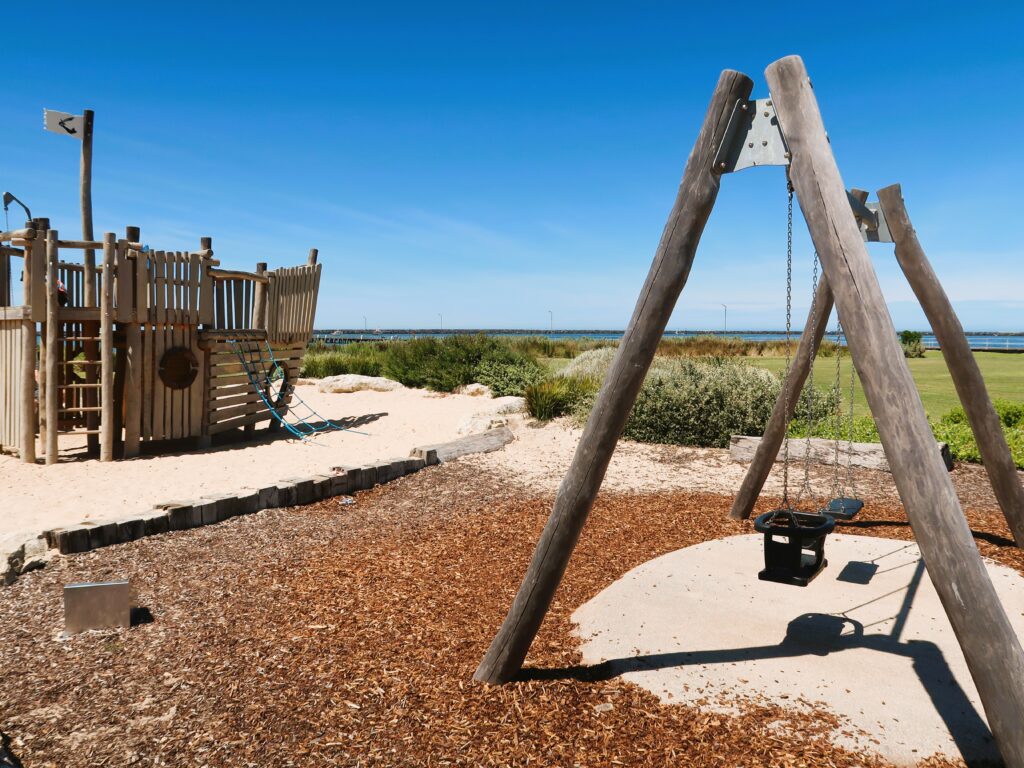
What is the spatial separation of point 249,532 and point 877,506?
6145mm

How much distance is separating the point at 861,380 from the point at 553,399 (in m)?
9.69

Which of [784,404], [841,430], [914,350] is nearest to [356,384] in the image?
[841,430]

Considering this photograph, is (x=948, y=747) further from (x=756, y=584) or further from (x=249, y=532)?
(x=249, y=532)

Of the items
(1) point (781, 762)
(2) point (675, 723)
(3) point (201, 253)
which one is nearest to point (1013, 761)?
(1) point (781, 762)

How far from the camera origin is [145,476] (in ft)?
26.8

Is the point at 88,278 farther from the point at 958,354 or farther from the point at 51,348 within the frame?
the point at 958,354

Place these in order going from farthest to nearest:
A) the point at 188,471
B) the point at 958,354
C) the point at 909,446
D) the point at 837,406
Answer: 1. the point at 188,471
2. the point at 837,406
3. the point at 958,354
4. the point at 909,446

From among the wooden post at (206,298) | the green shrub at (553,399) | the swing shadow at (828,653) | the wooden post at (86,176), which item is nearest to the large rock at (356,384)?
the green shrub at (553,399)

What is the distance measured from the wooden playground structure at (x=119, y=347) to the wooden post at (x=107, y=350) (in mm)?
13

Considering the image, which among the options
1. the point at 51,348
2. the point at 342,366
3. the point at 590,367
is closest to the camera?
the point at 51,348

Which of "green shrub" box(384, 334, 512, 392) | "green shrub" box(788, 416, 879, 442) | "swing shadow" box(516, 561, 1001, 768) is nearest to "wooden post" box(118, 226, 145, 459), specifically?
"swing shadow" box(516, 561, 1001, 768)

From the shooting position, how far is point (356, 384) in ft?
58.1

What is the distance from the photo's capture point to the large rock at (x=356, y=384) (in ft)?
57.1

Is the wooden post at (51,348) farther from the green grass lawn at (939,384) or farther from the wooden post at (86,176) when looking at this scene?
the green grass lawn at (939,384)
